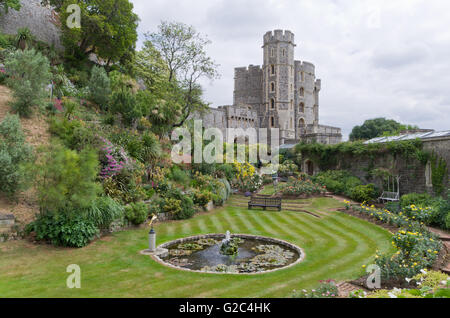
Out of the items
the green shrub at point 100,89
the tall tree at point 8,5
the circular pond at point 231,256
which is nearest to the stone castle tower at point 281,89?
the green shrub at point 100,89

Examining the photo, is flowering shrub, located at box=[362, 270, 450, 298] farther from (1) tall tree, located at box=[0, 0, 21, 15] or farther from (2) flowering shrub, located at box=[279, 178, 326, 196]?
(1) tall tree, located at box=[0, 0, 21, 15]

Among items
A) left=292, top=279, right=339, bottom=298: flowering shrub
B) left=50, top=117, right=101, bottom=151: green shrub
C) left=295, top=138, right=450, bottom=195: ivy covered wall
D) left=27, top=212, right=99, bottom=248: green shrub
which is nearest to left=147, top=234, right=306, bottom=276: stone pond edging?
left=292, top=279, right=339, bottom=298: flowering shrub

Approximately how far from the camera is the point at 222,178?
836 inches

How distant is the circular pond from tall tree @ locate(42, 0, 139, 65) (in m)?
19.7

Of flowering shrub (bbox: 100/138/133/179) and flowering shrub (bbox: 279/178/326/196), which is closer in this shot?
flowering shrub (bbox: 100/138/133/179)

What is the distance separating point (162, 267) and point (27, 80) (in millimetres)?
12236

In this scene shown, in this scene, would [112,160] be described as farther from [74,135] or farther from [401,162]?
[401,162]

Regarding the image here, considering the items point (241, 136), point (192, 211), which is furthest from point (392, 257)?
point (241, 136)

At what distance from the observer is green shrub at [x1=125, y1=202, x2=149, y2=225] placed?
11547mm

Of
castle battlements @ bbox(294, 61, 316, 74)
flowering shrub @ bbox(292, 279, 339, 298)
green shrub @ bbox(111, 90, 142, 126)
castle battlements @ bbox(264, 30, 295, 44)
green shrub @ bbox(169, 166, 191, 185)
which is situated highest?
castle battlements @ bbox(264, 30, 295, 44)

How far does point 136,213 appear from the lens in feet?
38.6

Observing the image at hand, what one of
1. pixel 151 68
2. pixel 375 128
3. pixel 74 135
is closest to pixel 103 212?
pixel 74 135

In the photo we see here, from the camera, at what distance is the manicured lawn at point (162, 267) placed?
19.8 ft
